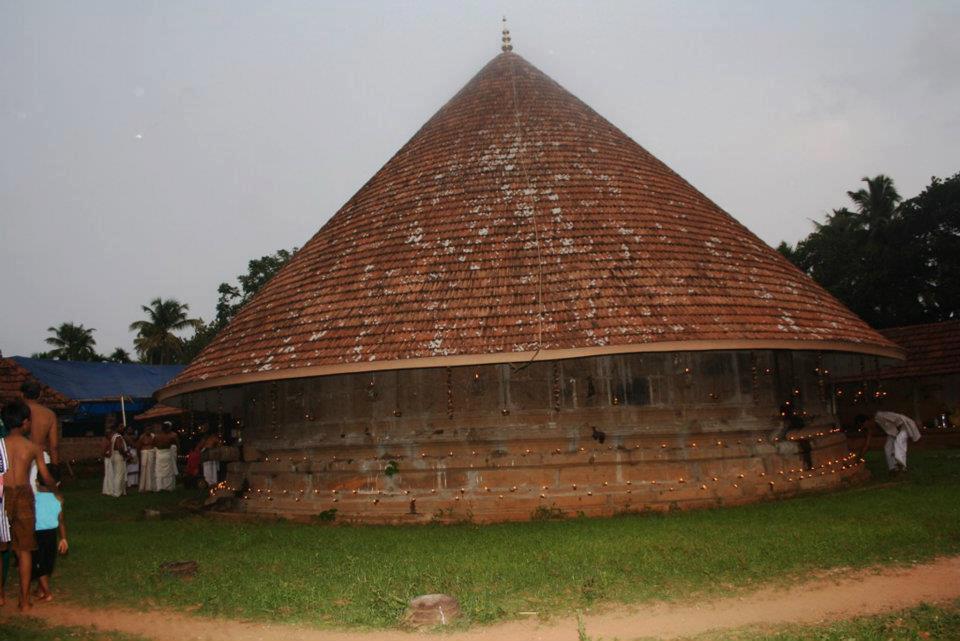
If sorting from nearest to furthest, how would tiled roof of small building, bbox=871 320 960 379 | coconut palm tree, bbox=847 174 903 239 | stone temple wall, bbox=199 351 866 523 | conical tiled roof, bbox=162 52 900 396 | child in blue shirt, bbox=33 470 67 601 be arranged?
child in blue shirt, bbox=33 470 67 601
conical tiled roof, bbox=162 52 900 396
stone temple wall, bbox=199 351 866 523
tiled roof of small building, bbox=871 320 960 379
coconut palm tree, bbox=847 174 903 239

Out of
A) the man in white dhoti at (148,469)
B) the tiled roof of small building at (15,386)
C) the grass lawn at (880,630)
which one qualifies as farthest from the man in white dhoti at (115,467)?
the grass lawn at (880,630)

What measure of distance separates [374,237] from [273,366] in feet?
9.33

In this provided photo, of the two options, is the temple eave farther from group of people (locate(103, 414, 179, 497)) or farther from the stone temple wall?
group of people (locate(103, 414, 179, 497))

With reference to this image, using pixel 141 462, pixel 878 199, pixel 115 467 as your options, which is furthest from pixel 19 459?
pixel 878 199

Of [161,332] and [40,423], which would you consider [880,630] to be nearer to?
[40,423]

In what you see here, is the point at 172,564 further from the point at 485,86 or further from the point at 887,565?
the point at 485,86

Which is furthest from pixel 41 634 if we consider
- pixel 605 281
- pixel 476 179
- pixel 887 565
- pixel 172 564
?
pixel 476 179

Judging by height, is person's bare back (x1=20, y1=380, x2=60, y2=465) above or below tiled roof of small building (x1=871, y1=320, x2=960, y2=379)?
below

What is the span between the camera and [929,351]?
20469 mm

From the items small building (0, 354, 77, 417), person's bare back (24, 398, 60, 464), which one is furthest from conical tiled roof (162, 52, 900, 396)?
small building (0, 354, 77, 417)

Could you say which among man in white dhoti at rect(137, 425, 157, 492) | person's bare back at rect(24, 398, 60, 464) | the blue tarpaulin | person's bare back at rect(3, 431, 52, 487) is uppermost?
the blue tarpaulin

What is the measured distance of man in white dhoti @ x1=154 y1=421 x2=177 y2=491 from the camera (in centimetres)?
1769

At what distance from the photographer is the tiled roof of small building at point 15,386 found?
1747 centimetres

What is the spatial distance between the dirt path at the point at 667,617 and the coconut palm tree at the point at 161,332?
5232 centimetres
